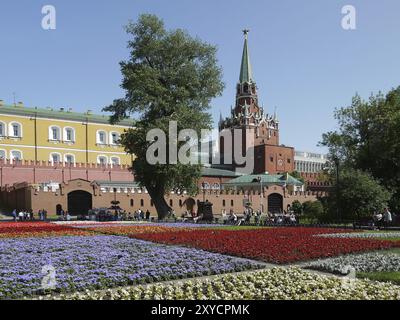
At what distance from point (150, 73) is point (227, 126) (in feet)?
236

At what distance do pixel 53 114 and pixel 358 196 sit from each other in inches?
2039

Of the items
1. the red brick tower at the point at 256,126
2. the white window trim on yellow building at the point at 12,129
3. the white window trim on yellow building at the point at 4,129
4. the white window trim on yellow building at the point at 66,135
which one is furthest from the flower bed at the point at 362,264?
the red brick tower at the point at 256,126

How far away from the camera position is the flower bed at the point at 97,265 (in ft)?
33.7

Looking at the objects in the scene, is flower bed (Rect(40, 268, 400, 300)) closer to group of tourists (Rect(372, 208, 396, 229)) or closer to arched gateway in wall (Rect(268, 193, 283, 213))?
group of tourists (Rect(372, 208, 396, 229))

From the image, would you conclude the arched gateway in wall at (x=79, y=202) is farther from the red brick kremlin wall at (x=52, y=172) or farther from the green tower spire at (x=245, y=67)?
the green tower spire at (x=245, y=67)

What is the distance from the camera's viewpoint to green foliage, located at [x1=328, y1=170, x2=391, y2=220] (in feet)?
103

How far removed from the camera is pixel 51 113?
71.0 meters

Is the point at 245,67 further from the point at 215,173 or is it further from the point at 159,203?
the point at 159,203

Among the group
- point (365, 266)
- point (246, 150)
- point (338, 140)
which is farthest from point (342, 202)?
point (246, 150)

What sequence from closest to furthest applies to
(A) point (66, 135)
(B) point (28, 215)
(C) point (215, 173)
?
(B) point (28, 215)
(A) point (66, 135)
(C) point (215, 173)

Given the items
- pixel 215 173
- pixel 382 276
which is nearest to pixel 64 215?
pixel 382 276

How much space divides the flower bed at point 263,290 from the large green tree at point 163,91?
25.5 metres

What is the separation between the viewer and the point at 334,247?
53.3ft

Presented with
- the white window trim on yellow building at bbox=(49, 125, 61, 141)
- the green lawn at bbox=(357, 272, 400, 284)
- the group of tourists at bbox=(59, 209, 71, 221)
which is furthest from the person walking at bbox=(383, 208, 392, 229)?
the white window trim on yellow building at bbox=(49, 125, 61, 141)
